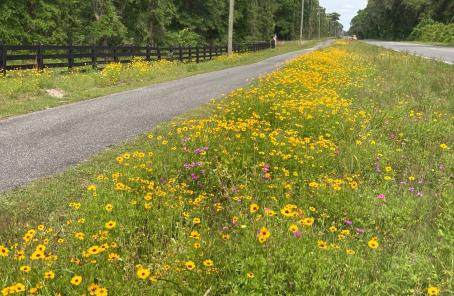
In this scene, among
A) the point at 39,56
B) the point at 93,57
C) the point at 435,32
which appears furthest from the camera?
the point at 435,32

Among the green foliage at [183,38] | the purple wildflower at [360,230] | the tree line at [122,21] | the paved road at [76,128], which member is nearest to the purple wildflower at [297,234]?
the purple wildflower at [360,230]

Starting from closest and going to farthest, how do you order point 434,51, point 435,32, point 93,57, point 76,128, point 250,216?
point 250,216
point 76,128
point 93,57
point 434,51
point 435,32

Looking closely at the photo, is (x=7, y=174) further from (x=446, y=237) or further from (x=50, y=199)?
(x=446, y=237)

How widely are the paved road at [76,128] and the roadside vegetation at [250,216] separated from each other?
610 mm

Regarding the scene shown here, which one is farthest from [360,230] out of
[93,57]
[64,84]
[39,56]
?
[93,57]

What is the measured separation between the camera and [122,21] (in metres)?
35.4

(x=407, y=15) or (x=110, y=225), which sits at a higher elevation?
(x=407, y=15)

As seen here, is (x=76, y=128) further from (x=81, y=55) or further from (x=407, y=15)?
(x=407, y=15)

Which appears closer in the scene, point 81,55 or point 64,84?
point 64,84

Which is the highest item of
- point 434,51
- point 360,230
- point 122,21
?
point 122,21

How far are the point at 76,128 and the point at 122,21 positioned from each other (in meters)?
29.7

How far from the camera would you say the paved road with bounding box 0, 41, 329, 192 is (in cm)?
605

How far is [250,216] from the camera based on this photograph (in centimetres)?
380

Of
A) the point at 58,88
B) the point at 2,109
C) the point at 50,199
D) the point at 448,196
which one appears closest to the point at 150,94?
the point at 58,88
